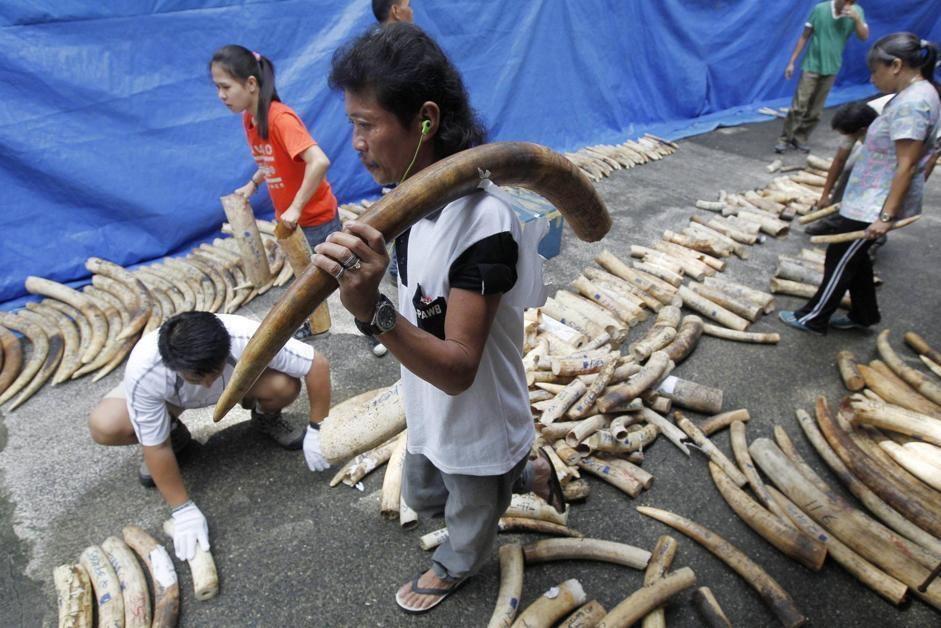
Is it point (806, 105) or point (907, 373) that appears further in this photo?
point (806, 105)

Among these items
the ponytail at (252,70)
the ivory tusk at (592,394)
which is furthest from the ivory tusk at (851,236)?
the ponytail at (252,70)

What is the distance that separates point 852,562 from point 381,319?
9.00ft

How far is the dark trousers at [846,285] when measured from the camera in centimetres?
397

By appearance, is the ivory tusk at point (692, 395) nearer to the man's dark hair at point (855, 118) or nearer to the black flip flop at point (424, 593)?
the black flip flop at point (424, 593)

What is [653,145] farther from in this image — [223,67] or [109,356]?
[109,356]

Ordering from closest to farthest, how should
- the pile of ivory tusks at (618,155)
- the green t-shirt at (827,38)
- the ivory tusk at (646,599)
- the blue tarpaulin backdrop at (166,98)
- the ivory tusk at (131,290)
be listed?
the ivory tusk at (646,599) → the ivory tusk at (131,290) → the blue tarpaulin backdrop at (166,98) → the pile of ivory tusks at (618,155) → the green t-shirt at (827,38)

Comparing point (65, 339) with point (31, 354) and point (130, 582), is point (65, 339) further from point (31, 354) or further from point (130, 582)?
point (130, 582)

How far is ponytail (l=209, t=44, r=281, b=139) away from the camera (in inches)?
129

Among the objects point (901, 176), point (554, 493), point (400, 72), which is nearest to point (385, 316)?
point (400, 72)

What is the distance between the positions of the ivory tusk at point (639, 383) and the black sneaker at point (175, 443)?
8.32 ft

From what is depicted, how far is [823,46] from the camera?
8.34 m

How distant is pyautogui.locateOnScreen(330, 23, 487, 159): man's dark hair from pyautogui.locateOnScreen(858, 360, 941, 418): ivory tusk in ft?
12.3

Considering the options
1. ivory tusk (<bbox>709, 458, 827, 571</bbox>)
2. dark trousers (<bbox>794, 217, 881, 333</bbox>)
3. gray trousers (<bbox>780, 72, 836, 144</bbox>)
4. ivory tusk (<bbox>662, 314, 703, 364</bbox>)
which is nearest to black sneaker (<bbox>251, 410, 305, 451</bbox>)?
ivory tusk (<bbox>709, 458, 827, 571</bbox>)

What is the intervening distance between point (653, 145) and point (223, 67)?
24.4 ft
